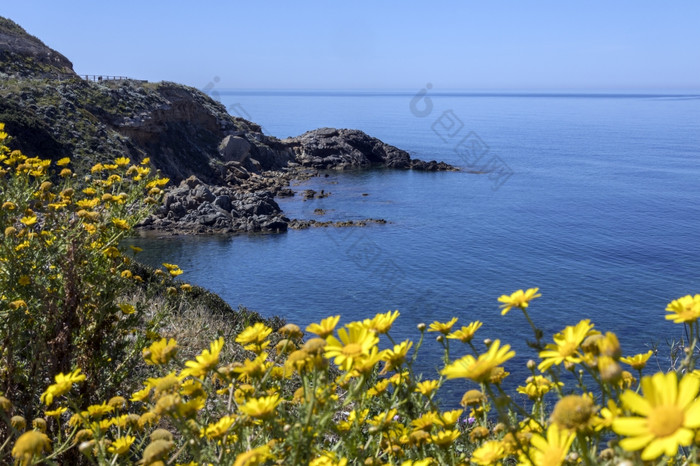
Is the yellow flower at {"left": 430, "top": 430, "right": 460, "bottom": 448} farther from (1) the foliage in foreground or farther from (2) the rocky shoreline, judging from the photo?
(2) the rocky shoreline

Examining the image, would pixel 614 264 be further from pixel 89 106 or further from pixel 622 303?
pixel 89 106

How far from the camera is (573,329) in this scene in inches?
89.5

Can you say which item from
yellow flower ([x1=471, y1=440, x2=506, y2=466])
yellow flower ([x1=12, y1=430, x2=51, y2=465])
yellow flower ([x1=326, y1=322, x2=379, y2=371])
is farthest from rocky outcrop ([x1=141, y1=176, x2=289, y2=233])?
yellow flower ([x1=471, y1=440, x2=506, y2=466])

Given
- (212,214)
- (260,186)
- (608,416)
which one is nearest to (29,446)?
(608,416)

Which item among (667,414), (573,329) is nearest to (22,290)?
(573,329)

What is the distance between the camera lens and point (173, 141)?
55.8 meters

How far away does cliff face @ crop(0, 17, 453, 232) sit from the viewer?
1649 inches

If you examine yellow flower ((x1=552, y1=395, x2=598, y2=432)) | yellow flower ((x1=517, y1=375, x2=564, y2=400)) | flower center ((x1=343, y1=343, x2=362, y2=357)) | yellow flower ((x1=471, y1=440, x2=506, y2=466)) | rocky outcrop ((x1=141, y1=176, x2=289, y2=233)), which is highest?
yellow flower ((x1=552, y1=395, x2=598, y2=432))

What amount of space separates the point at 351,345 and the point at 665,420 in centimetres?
114

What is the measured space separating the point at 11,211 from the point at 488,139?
96120 millimetres

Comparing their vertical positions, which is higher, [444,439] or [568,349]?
[568,349]

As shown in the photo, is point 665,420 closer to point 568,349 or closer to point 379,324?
point 568,349

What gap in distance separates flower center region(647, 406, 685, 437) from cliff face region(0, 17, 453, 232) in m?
37.3

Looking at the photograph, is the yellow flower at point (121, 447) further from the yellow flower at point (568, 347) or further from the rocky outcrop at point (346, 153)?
the rocky outcrop at point (346, 153)
